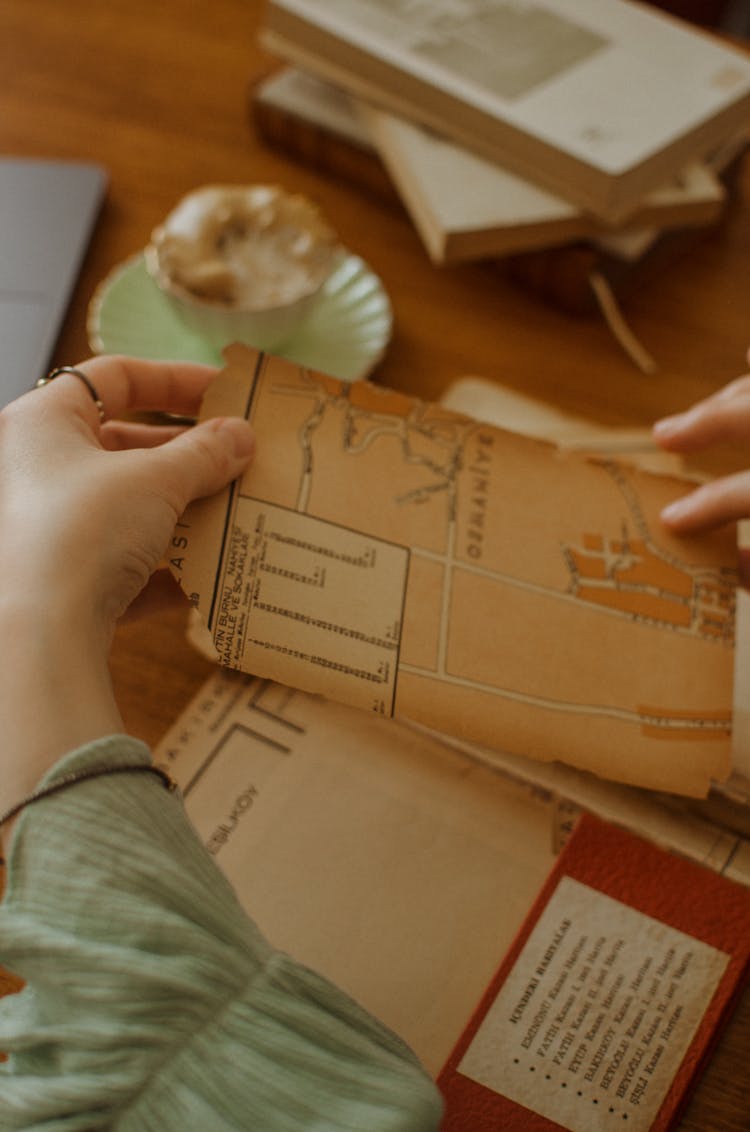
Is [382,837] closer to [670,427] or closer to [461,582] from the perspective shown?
[461,582]

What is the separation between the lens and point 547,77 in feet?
2.71

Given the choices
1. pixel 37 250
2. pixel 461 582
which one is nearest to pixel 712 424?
pixel 461 582

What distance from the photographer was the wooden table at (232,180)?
783mm

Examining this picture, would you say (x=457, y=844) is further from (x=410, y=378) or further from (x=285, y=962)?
(x=410, y=378)

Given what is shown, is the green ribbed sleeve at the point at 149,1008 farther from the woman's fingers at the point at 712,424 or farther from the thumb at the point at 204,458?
the woman's fingers at the point at 712,424

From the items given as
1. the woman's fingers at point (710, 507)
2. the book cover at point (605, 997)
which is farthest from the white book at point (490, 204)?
the book cover at point (605, 997)

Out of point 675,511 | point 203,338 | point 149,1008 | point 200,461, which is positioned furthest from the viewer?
point 203,338

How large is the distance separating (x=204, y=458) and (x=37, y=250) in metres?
0.47

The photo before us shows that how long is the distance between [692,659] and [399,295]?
441 millimetres

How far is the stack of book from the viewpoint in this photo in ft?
2.56

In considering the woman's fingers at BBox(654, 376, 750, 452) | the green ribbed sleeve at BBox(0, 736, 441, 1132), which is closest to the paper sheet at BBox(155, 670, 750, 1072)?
the green ribbed sleeve at BBox(0, 736, 441, 1132)

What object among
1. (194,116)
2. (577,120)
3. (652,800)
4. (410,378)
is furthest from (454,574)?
(194,116)

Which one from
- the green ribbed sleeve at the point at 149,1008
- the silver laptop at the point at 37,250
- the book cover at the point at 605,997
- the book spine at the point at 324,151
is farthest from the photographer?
the book spine at the point at 324,151

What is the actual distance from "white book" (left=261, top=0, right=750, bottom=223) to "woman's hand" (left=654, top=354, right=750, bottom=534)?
8.1 inches
